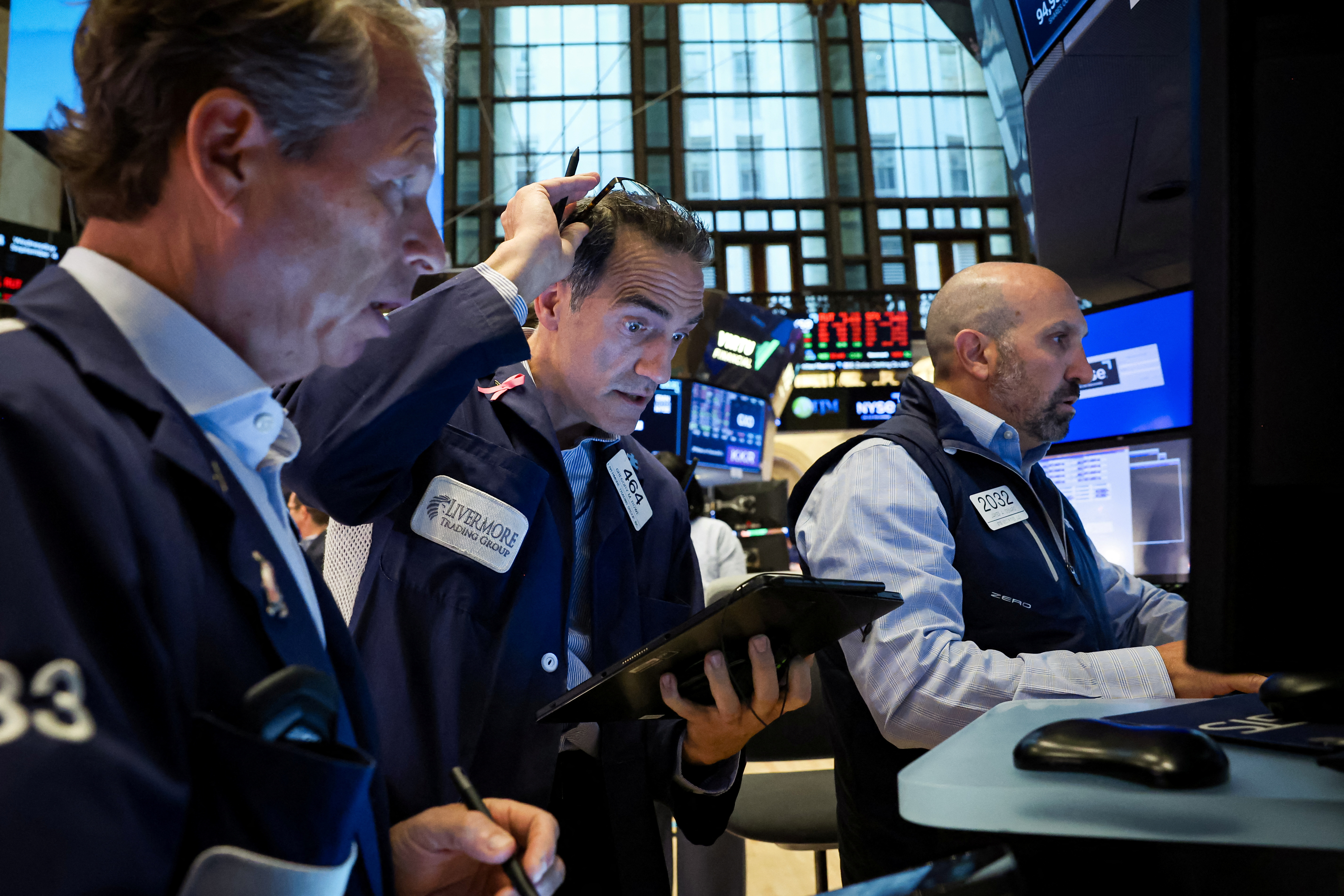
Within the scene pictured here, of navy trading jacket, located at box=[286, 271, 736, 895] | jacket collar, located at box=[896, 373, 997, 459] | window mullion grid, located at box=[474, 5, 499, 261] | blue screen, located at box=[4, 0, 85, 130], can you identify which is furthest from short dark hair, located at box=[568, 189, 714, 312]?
window mullion grid, located at box=[474, 5, 499, 261]

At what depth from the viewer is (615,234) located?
1731mm

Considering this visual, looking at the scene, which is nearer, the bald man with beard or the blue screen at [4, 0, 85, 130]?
the bald man with beard

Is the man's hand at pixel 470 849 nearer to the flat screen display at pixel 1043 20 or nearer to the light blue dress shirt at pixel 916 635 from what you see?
the light blue dress shirt at pixel 916 635

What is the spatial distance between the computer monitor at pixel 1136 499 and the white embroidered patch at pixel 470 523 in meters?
1.70

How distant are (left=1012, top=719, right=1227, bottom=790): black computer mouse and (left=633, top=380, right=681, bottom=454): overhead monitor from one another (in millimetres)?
6449

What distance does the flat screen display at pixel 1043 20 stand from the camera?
2043 mm

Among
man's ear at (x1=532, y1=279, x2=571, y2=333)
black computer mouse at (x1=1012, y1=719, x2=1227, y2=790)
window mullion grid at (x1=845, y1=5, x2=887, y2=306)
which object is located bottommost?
black computer mouse at (x1=1012, y1=719, x2=1227, y2=790)

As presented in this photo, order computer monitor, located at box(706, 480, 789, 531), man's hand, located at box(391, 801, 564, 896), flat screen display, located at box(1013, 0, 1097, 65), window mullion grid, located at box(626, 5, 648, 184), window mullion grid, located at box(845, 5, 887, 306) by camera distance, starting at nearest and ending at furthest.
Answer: man's hand, located at box(391, 801, 564, 896)
flat screen display, located at box(1013, 0, 1097, 65)
computer monitor, located at box(706, 480, 789, 531)
window mullion grid, located at box(626, 5, 648, 184)
window mullion grid, located at box(845, 5, 887, 306)

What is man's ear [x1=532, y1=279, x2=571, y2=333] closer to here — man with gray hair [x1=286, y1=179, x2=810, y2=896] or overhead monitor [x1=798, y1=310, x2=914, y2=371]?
man with gray hair [x1=286, y1=179, x2=810, y2=896]

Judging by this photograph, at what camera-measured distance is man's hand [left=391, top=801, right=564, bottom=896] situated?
825 millimetres

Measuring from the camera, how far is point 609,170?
14.6 metres

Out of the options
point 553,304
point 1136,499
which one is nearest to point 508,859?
point 553,304

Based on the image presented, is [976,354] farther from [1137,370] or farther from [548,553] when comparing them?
[548,553]

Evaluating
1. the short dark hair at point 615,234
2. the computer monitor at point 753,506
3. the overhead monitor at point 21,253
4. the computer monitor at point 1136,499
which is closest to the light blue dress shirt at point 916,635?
the short dark hair at point 615,234
